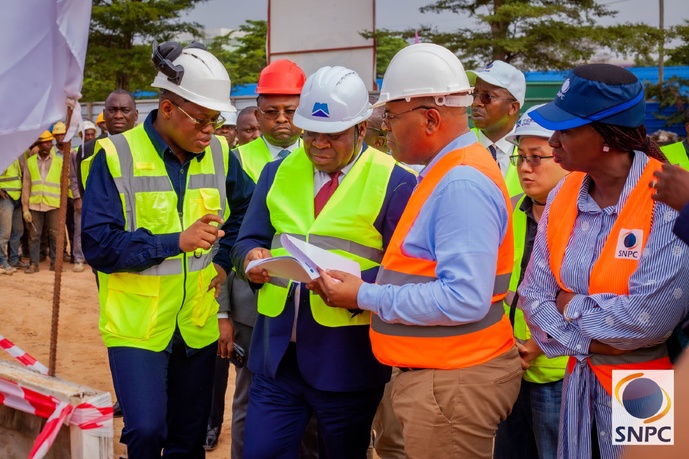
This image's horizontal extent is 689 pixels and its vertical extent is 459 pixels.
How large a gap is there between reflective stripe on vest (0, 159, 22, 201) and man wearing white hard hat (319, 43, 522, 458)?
11420 mm

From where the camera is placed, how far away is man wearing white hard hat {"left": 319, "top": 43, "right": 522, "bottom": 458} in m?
2.94

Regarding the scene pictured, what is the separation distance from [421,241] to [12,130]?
2081 mm

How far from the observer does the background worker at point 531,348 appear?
12.6 feet

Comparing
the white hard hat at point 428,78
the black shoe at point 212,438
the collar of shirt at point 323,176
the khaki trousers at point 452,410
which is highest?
the white hard hat at point 428,78

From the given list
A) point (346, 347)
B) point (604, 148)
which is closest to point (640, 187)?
point (604, 148)

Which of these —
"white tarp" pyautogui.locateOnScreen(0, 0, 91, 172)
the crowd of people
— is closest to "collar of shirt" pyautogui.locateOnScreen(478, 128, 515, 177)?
the crowd of people

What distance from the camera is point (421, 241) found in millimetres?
3086

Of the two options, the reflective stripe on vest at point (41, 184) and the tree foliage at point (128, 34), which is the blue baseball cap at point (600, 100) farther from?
the tree foliage at point (128, 34)

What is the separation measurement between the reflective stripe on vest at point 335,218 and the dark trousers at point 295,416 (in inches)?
12.2

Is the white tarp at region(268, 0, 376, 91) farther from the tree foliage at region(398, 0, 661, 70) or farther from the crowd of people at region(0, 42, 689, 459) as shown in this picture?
the crowd of people at region(0, 42, 689, 459)

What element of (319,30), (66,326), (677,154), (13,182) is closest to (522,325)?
(677,154)

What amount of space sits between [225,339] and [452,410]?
1967 mm

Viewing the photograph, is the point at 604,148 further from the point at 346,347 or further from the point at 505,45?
the point at 505,45

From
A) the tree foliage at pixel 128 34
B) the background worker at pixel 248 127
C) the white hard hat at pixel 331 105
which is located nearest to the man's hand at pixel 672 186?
the white hard hat at pixel 331 105
